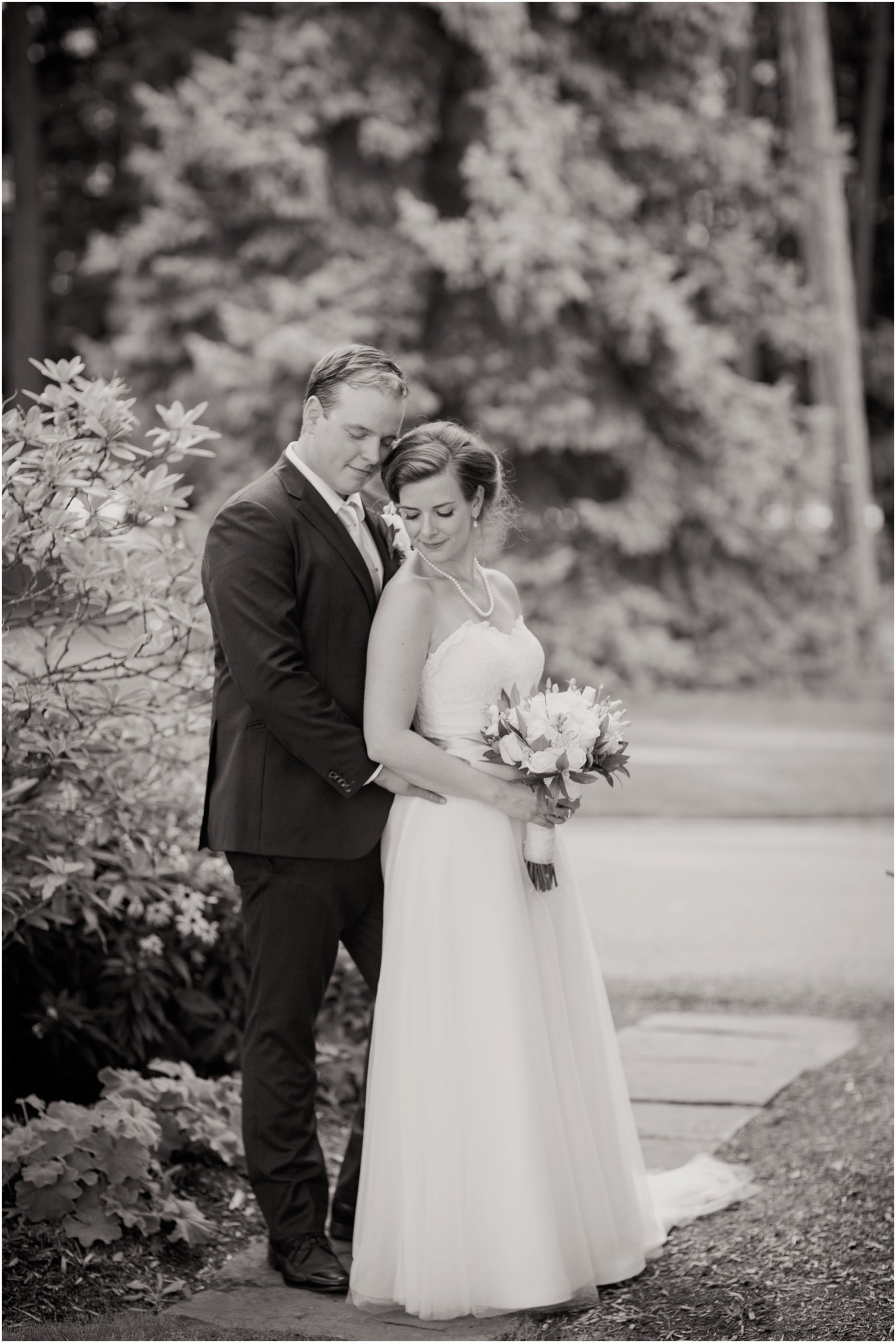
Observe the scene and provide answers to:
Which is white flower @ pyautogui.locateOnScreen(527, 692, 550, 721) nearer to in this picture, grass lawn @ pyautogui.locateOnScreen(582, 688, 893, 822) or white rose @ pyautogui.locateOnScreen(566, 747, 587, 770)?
white rose @ pyautogui.locateOnScreen(566, 747, 587, 770)

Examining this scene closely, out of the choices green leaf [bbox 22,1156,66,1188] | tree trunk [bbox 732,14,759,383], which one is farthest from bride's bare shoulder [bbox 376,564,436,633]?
tree trunk [bbox 732,14,759,383]

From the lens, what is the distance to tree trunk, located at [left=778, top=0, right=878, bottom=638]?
18.8m

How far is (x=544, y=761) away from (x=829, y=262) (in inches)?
670

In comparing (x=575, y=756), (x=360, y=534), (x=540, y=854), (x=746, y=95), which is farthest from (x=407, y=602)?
(x=746, y=95)

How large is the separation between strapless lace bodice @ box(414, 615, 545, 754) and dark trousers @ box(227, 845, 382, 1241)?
15.5 inches

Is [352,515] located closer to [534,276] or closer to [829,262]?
[534,276]

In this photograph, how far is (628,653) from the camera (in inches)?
679

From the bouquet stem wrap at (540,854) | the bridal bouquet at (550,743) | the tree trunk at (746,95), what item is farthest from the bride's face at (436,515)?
the tree trunk at (746,95)

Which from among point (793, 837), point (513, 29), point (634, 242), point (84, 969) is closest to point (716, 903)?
point (793, 837)

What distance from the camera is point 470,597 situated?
12.8ft

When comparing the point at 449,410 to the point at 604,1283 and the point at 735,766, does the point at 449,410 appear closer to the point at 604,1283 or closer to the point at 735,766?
the point at 735,766

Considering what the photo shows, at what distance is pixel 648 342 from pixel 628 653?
11.3ft

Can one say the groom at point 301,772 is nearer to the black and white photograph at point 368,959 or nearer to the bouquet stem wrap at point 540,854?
the black and white photograph at point 368,959

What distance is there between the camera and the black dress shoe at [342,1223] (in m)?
4.09
